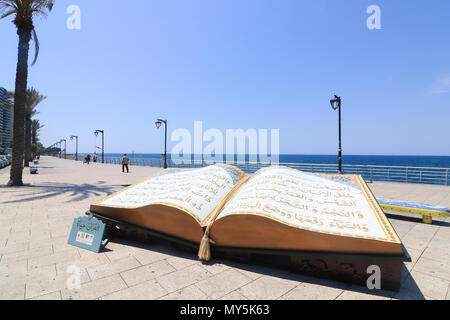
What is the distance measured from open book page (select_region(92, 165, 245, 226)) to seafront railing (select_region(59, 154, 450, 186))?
8.06 meters

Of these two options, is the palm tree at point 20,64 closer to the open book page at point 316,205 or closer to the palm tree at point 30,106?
the open book page at point 316,205

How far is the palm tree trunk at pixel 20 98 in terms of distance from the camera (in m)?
11.3

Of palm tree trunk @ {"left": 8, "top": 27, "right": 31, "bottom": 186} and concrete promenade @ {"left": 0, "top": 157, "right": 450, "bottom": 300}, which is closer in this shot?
concrete promenade @ {"left": 0, "top": 157, "right": 450, "bottom": 300}

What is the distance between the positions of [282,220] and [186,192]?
1.94 m

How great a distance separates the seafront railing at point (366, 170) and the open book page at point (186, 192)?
8057 mm

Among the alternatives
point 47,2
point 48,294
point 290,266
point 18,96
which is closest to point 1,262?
point 48,294

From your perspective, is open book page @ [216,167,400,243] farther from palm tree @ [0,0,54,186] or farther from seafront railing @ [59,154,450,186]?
palm tree @ [0,0,54,186]

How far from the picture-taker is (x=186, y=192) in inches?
168

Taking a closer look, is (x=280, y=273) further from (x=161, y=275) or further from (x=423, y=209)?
(x=423, y=209)

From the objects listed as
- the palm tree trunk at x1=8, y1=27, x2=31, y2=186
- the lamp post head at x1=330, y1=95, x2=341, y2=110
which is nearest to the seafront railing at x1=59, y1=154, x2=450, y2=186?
the lamp post head at x1=330, y1=95, x2=341, y2=110

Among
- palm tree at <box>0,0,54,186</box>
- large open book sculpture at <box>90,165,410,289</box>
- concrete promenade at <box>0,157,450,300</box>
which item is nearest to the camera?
concrete promenade at <box>0,157,450,300</box>

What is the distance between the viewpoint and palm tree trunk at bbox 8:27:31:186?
11.3m
